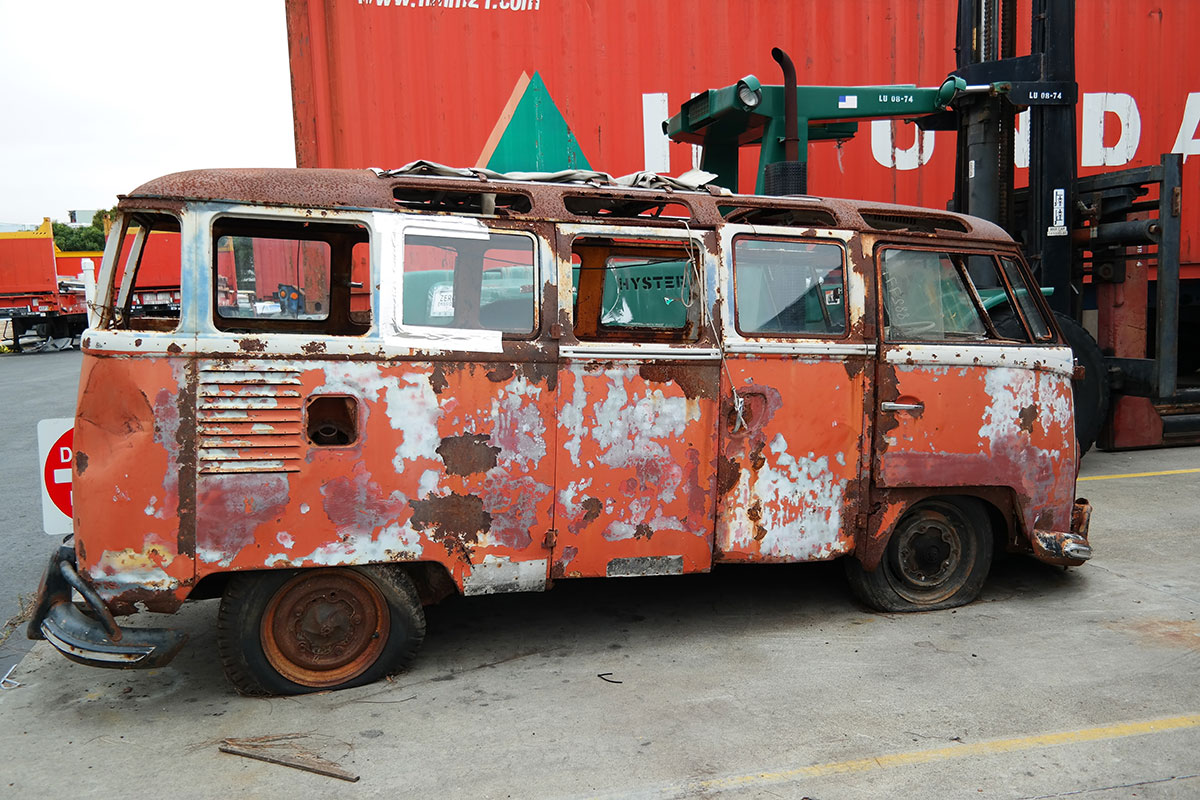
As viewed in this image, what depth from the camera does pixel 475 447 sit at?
3.97 metres

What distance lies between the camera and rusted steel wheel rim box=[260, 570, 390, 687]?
388 cm

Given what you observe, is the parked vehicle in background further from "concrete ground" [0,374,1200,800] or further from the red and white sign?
"concrete ground" [0,374,1200,800]

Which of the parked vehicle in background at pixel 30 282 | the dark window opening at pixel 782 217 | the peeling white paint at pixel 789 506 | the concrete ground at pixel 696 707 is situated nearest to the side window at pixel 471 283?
the dark window opening at pixel 782 217

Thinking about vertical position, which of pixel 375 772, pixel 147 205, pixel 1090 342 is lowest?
pixel 375 772

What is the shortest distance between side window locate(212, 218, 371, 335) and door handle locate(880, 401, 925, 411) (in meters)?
2.62

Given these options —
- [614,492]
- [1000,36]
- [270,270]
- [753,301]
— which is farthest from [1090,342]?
[270,270]

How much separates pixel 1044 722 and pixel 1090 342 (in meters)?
5.25

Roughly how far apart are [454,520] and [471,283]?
1.10 m

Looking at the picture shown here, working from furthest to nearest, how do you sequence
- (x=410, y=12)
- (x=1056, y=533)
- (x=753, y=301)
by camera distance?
(x=410, y=12), (x=1056, y=533), (x=753, y=301)

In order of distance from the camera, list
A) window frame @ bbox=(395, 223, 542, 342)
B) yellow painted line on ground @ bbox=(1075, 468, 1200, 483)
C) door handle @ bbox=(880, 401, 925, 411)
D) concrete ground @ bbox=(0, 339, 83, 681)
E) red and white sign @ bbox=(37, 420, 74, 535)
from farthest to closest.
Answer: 1. yellow painted line on ground @ bbox=(1075, 468, 1200, 483)
2. concrete ground @ bbox=(0, 339, 83, 681)
3. door handle @ bbox=(880, 401, 925, 411)
4. red and white sign @ bbox=(37, 420, 74, 535)
5. window frame @ bbox=(395, 223, 542, 342)

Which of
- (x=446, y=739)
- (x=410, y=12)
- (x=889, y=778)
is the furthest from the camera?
(x=410, y=12)

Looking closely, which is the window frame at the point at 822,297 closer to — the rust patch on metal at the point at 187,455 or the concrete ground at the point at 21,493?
the rust patch on metal at the point at 187,455

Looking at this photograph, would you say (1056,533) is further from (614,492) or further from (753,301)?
(614,492)

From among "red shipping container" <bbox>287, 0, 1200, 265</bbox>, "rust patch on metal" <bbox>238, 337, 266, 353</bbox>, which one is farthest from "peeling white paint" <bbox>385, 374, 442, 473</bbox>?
"red shipping container" <bbox>287, 0, 1200, 265</bbox>
